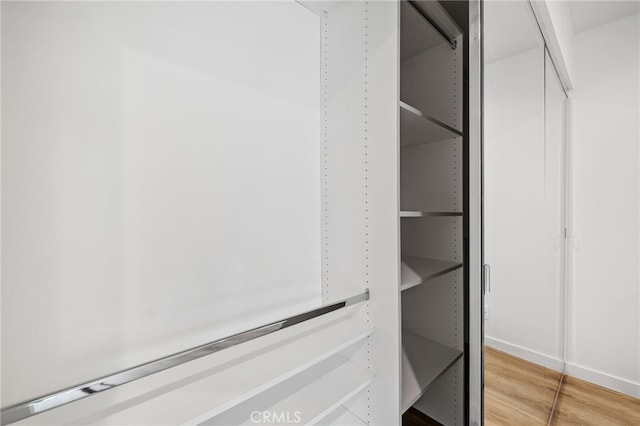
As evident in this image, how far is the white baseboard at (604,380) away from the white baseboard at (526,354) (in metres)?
0.05

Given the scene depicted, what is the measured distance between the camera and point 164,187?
746 mm

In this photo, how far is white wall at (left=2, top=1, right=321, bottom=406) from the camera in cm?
56

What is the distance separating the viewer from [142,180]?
706 mm

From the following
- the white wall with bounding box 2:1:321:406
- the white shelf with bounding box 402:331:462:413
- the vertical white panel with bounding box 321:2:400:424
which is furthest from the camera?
the white shelf with bounding box 402:331:462:413

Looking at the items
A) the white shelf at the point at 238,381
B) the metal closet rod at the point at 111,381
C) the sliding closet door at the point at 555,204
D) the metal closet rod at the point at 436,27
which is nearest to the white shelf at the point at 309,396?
the white shelf at the point at 238,381

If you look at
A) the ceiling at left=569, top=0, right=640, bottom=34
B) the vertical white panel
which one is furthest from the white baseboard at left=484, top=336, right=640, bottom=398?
the ceiling at left=569, top=0, right=640, bottom=34

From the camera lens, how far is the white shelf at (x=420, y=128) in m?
1.01

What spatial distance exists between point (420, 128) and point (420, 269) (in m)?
0.62

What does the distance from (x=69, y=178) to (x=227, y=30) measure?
634 mm

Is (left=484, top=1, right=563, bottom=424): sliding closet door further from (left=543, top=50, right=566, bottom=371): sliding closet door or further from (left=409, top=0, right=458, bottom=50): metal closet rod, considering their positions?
(left=409, top=0, right=458, bottom=50): metal closet rod

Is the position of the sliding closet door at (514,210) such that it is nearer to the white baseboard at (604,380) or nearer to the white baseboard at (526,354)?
the white baseboard at (526,354)

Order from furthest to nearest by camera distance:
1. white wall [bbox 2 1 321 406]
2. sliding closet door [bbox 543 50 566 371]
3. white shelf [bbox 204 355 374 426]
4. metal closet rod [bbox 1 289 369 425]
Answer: sliding closet door [bbox 543 50 566 371]
white shelf [bbox 204 355 374 426]
white wall [bbox 2 1 321 406]
metal closet rod [bbox 1 289 369 425]

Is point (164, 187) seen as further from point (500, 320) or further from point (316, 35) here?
point (500, 320)

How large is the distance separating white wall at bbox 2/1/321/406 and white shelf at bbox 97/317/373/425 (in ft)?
0.36
